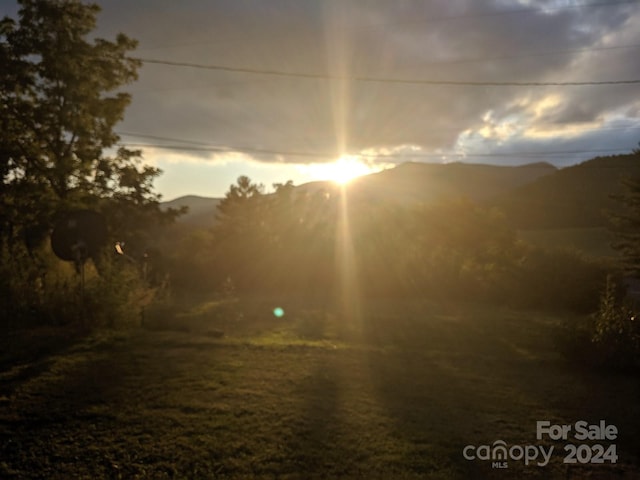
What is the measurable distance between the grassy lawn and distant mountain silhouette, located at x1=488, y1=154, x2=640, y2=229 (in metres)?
58.0

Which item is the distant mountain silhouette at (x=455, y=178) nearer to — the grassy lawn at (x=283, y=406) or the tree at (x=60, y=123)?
the tree at (x=60, y=123)

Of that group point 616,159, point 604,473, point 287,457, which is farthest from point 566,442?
point 616,159

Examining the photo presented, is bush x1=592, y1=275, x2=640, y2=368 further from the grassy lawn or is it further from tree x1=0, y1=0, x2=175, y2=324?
tree x1=0, y1=0, x2=175, y2=324

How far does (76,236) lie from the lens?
35.1 feet

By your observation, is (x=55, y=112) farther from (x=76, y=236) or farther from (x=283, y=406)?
(x=283, y=406)

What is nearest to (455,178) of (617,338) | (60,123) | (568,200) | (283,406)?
(568,200)

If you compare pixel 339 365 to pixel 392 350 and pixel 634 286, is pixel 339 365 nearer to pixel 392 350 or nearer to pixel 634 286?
pixel 392 350

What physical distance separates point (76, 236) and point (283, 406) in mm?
6670

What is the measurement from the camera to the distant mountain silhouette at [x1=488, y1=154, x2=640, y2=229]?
6347cm

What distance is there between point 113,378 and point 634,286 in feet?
105

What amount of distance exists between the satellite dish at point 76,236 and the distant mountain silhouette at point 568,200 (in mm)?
58470

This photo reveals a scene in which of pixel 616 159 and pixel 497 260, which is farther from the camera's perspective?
pixel 616 159

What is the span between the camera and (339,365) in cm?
875

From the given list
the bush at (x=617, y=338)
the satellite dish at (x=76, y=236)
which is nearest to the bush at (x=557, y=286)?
the bush at (x=617, y=338)
